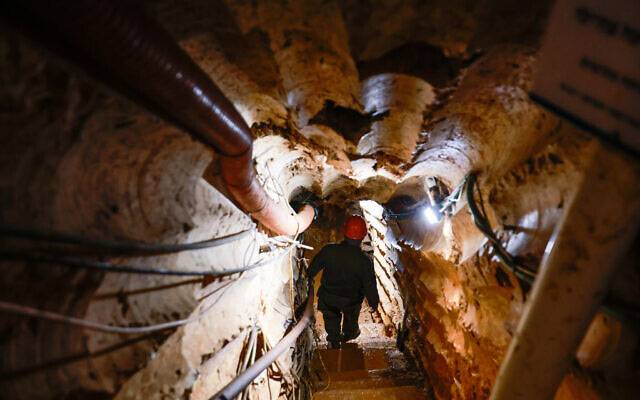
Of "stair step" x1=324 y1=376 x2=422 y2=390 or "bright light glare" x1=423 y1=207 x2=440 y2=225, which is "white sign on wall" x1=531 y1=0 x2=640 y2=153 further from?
"stair step" x1=324 y1=376 x2=422 y2=390

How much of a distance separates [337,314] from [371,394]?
5.57 feet

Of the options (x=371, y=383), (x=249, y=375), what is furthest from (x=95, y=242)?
(x=371, y=383)

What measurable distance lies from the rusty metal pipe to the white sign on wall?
5.02ft

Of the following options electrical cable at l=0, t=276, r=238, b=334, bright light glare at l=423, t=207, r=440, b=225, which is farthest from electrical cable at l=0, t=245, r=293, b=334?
bright light glare at l=423, t=207, r=440, b=225

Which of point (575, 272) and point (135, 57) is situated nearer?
point (135, 57)

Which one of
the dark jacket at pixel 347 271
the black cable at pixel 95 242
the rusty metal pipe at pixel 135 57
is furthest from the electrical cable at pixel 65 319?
the dark jacket at pixel 347 271

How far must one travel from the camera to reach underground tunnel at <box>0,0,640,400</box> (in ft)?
3.63

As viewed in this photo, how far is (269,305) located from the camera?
365 cm

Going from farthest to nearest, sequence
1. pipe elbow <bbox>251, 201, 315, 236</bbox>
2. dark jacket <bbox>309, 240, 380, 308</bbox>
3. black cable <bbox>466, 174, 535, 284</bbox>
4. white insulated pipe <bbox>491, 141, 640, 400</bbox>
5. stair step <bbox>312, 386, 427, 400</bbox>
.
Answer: dark jacket <bbox>309, 240, 380, 308</bbox>, stair step <bbox>312, 386, 427, 400</bbox>, pipe elbow <bbox>251, 201, 315, 236</bbox>, black cable <bbox>466, 174, 535, 284</bbox>, white insulated pipe <bbox>491, 141, 640, 400</bbox>

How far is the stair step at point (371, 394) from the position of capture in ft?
13.1

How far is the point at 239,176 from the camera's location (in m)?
2.07

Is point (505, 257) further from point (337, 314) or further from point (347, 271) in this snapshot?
point (337, 314)

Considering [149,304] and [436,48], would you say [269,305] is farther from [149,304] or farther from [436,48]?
[436,48]

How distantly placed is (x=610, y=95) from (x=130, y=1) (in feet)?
6.13
